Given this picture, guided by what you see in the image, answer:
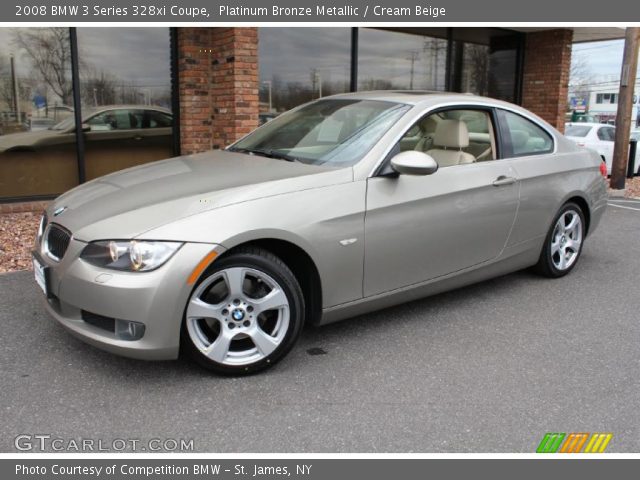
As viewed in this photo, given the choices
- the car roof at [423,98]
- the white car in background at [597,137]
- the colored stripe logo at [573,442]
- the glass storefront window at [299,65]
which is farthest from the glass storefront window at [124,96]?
the white car in background at [597,137]

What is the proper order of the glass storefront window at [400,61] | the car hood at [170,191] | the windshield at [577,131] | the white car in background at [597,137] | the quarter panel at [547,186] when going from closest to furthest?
the car hood at [170,191] → the quarter panel at [547,186] → the glass storefront window at [400,61] → the white car in background at [597,137] → the windshield at [577,131]

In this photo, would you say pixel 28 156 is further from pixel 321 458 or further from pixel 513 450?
pixel 513 450

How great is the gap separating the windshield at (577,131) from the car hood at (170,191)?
41.0ft

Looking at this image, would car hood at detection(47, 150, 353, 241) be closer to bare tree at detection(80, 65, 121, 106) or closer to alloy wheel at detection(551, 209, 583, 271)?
alloy wheel at detection(551, 209, 583, 271)

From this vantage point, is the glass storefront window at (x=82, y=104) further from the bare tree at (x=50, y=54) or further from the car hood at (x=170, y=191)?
the car hood at (x=170, y=191)

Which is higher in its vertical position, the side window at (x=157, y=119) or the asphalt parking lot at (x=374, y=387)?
the side window at (x=157, y=119)

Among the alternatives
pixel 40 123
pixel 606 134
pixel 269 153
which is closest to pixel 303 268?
pixel 269 153

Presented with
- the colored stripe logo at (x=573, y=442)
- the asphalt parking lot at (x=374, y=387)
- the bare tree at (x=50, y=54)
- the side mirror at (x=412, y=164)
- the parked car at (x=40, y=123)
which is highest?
the bare tree at (x=50, y=54)

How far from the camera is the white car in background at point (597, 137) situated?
13836mm

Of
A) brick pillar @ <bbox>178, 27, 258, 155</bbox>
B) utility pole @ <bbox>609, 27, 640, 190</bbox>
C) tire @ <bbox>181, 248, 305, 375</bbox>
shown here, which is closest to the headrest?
tire @ <bbox>181, 248, 305, 375</bbox>

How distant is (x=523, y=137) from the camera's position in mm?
4934

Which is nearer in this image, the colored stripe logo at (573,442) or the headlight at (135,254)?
the colored stripe logo at (573,442)

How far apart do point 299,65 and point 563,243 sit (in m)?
5.44
